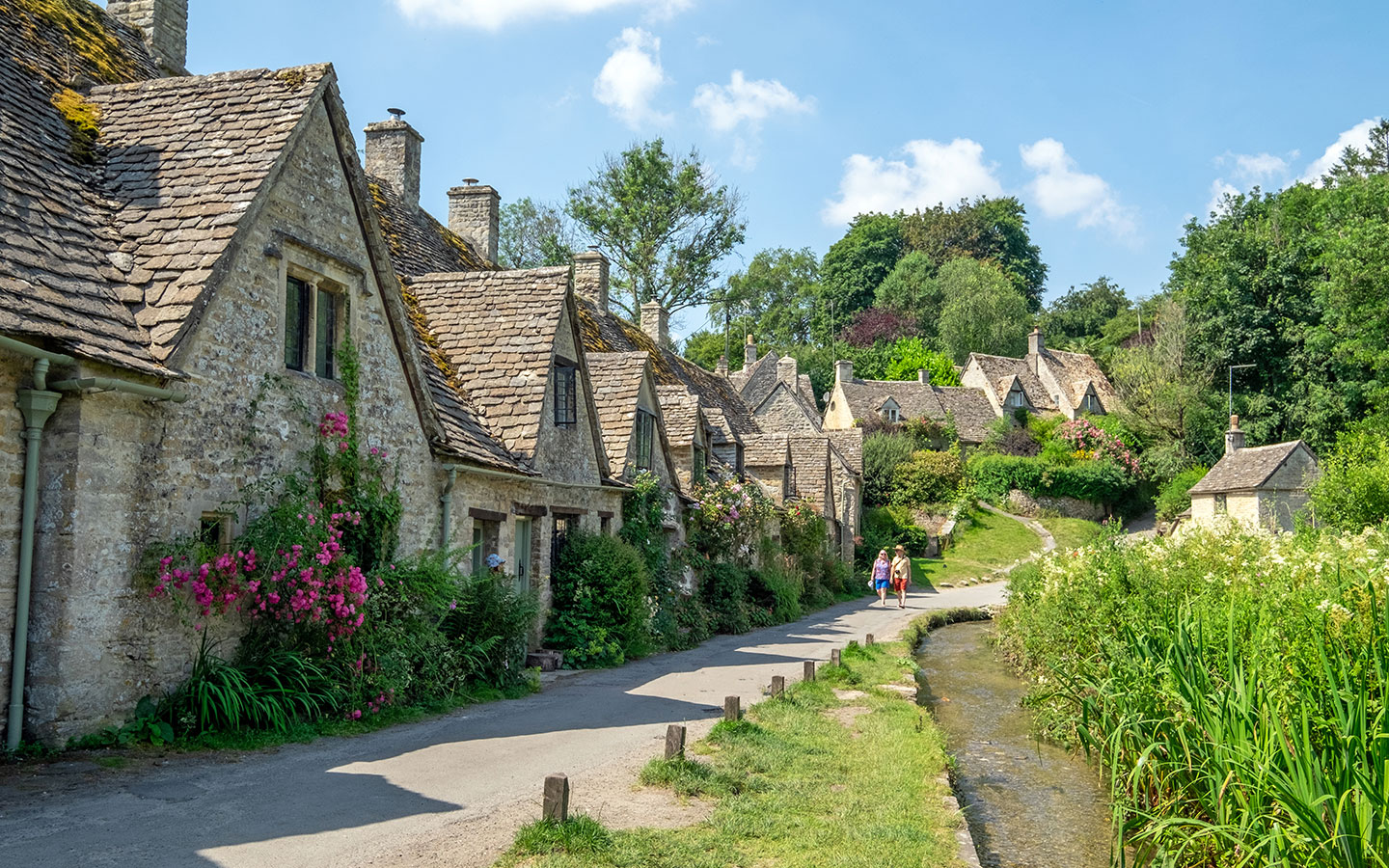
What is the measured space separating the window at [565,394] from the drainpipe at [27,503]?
31.1 ft

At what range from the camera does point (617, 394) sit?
71.3 feet

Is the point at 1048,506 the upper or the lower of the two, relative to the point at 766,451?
lower

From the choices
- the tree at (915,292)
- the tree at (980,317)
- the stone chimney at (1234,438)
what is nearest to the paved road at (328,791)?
the stone chimney at (1234,438)

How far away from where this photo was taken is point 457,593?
12.9 m

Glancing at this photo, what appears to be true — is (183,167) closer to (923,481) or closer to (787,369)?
(923,481)

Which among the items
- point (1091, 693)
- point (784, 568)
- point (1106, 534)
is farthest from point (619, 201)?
point (1091, 693)

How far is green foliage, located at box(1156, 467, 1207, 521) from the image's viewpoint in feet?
172

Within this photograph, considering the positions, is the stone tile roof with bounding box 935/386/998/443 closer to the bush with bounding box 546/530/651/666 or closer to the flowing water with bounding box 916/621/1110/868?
the flowing water with bounding box 916/621/1110/868

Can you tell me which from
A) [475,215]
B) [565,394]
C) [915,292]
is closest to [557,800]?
[565,394]

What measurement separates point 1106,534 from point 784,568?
13834 mm

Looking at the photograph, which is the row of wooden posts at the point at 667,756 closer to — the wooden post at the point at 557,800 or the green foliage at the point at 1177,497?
the wooden post at the point at 557,800

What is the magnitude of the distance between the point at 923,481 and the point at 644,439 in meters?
32.9

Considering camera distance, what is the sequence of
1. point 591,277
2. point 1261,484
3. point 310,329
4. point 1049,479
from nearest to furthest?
point 310,329
point 591,277
point 1261,484
point 1049,479

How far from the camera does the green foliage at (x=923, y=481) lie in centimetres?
5244
